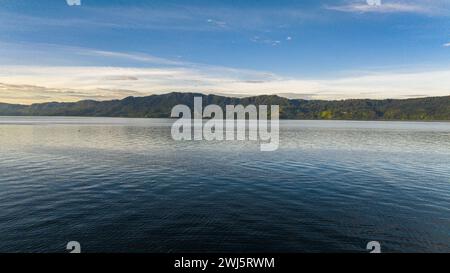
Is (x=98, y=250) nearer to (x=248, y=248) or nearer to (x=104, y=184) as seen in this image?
(x=248, y=248)

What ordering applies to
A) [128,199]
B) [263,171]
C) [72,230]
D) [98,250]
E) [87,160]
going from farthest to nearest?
1. [87,160]
2. [263,171]
3. [128,199]
4. [72,230]
5. [98,250]

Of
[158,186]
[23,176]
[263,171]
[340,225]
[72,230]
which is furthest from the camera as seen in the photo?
[263,171]

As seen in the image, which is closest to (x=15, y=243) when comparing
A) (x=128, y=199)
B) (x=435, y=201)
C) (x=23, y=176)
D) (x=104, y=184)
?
(x=128, y=199)

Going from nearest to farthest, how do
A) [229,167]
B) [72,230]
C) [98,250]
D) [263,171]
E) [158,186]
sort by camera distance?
[98,250] → [72,230] → [158,186] → [263,171] → [229,167]

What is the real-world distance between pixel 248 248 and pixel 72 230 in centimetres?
1496

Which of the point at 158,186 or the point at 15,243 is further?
the point at 158,186

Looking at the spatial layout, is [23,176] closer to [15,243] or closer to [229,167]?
[15,243]

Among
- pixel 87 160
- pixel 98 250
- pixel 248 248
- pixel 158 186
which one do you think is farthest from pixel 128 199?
pixel 87 160

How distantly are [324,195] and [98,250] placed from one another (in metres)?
26.0

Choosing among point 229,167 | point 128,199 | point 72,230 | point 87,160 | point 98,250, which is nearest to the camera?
point 98,250

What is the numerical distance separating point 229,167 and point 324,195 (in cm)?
2146

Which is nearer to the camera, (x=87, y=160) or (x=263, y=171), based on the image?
(x=263, y=171)

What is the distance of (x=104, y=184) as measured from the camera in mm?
38438

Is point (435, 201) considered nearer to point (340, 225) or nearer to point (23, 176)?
point (340, 225)
